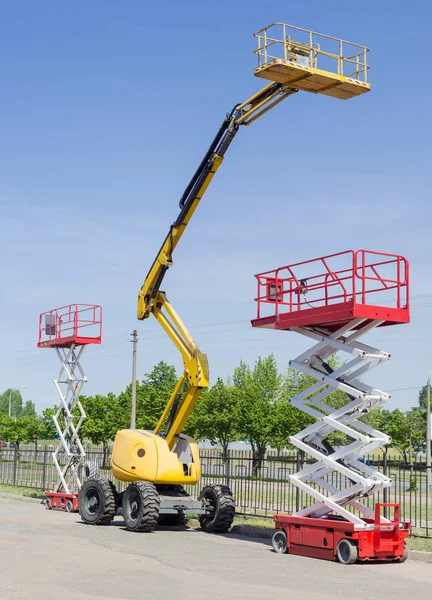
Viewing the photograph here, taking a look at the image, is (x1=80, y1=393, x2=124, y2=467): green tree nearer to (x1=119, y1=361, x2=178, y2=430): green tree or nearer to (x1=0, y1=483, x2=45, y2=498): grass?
(x1=119, y1=361, x2=178, y2=430): green tree

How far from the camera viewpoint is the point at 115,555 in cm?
1533

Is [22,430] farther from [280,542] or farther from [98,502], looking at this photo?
[280,542]

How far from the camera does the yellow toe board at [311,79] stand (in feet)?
51.9

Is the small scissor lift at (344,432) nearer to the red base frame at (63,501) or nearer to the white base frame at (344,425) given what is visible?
the white base frame at (344,425)

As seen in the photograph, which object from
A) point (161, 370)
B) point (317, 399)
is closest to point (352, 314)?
point (317, 399)

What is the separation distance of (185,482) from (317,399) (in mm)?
4705

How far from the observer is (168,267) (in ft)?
69.9

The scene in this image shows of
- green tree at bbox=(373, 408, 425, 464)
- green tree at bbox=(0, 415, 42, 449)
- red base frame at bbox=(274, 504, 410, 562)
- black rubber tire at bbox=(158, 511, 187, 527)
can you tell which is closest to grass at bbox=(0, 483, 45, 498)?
black rubber tire at bbox=(158, 511, 187, 527)

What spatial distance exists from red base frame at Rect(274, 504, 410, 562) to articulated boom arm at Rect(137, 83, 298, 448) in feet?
16.5

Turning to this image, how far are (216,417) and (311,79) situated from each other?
38926 mm

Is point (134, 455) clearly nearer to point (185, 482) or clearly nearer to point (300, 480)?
point (185, 482)

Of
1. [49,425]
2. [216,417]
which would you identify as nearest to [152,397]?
[216,417]

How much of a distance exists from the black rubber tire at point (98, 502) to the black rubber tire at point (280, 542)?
530 cm

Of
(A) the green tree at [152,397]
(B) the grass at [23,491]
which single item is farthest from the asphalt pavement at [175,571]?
(A) the green tree at [152,397]
